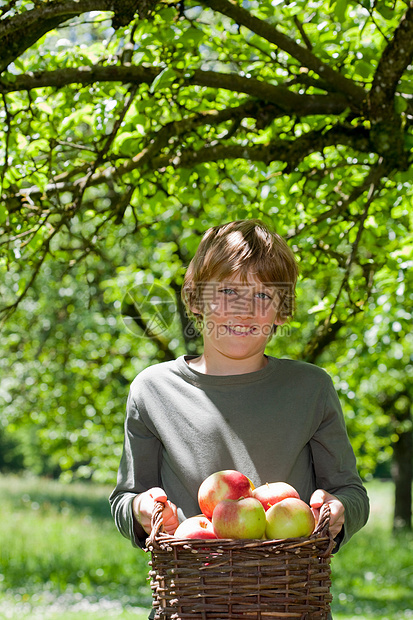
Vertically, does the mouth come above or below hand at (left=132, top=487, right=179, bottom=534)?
above

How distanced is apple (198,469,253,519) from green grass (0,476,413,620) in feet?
19.5

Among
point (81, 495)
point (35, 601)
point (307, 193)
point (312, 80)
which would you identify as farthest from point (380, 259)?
point (81, 495)

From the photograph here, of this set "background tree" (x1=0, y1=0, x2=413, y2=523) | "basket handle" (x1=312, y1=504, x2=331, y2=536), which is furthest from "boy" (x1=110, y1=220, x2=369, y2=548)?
"background tree" (x1=0, y1=0, x2=413, y2=523)

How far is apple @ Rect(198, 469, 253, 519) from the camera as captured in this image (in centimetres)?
167

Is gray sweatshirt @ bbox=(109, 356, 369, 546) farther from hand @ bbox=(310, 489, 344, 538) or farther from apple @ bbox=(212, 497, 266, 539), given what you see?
apple @ bbox=(212, 497, 266, 539)

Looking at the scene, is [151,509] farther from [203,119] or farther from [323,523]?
[203,119]

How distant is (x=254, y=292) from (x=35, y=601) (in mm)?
7586

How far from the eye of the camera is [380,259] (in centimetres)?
411

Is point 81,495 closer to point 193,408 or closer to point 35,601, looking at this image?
point 35,601

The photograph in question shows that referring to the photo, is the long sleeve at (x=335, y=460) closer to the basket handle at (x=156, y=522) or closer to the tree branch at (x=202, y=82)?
the basket handle at (x=156, y=522)

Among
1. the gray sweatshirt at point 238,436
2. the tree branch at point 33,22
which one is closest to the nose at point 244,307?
the gray sweatshirt at point 238,436

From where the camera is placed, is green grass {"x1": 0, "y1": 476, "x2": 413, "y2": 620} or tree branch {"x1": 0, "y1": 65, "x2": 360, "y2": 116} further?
green grass {"x1": 0, "y1": 476, "x2": 413, "y2": 620}

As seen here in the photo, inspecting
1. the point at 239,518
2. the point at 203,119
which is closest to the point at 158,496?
the point at 239,518

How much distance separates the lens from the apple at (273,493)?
1710mm
